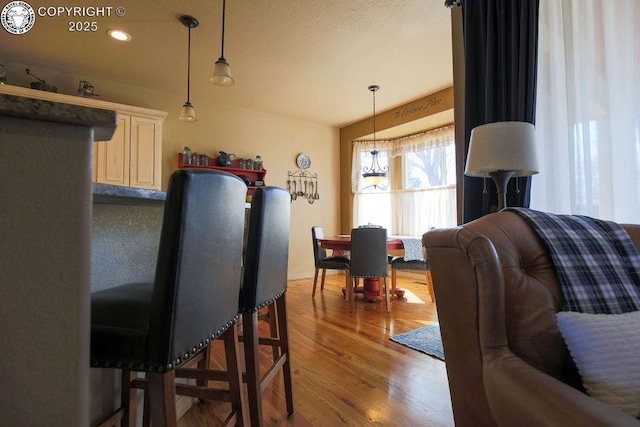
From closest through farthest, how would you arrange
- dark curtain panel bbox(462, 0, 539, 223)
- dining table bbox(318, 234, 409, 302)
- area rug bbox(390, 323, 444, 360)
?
dark curtain panel bbox(462, 0, 539, 223)
area rug bbox(390, 323, 444, 360)
dining table bbox(318, 234, 409, 302)

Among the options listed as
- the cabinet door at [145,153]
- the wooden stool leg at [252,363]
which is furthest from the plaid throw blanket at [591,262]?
the cabinet door at [145,153]

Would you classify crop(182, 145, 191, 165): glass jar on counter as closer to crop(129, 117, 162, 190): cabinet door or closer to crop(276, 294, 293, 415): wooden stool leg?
crop(129, 117, 162, 190): cabinet door

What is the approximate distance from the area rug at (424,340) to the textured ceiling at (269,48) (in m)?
2.62

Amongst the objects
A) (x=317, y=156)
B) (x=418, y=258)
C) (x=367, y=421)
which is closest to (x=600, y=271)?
(x=367, y=421)

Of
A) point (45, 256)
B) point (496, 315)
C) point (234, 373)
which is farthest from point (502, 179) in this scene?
point (45, 256)

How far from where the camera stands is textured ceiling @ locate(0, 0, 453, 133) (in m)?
2.64

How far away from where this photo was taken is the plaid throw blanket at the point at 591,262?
35.8 inches

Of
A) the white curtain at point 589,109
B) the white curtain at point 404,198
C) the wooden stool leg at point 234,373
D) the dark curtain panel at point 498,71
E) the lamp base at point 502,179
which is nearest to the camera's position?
the wooden stool leg at point 234,373

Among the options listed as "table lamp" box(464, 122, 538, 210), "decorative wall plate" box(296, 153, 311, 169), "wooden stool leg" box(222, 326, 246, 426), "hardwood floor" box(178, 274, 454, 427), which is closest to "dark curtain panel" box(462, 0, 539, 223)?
"table lamp" box(464, 122, 538, 210)

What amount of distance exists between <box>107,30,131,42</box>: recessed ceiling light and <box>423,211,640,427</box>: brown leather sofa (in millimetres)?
3376

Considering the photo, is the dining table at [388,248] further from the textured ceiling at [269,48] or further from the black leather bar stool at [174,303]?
the black leather bar stool at [174,303]

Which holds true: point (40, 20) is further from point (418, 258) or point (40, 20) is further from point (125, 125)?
point (418, 258)

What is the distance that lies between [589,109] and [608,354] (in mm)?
1394

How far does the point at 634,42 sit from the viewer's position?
56.5 inches
